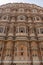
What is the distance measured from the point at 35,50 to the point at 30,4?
11669mm

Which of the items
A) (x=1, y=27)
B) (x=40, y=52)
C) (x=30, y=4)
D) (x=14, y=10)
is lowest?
(x=40, y=52)

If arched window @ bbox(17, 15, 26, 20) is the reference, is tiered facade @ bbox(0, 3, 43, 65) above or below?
below

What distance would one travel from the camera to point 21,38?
1500 cm

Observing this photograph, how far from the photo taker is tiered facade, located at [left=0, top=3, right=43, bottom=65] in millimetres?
13547

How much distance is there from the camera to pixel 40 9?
74.2 feet

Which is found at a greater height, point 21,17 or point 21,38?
point 21,17

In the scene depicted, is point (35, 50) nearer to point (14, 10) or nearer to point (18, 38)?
point (18, 38)

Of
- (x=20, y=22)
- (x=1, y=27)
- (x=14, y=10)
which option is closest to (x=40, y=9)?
(x=14, y=10)

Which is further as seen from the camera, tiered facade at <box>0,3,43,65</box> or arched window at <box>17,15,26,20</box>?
arched window at <box>17,15,26,20</box>

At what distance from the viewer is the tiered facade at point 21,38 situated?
533 inches

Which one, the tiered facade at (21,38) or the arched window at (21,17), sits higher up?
the arched window at (21,17)

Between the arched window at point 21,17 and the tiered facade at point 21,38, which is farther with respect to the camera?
the arched window at point 21,17

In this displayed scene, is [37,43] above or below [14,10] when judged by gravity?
below

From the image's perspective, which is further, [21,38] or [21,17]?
[21,17]
